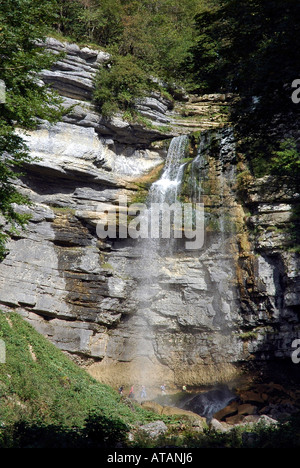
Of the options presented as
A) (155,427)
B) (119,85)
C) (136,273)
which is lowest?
(155,427)

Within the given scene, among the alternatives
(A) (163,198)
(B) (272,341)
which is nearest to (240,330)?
(B) (272,341)

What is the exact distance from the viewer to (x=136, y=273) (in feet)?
69.8

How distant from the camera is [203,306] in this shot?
67.0 feet

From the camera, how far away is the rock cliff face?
18984mm

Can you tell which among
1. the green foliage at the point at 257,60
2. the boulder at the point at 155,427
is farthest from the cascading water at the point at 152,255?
the green foliage at the point at 257,60

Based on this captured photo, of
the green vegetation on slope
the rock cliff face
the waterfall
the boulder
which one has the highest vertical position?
the waterfall

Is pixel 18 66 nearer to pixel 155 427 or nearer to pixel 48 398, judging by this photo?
pixel 48 398

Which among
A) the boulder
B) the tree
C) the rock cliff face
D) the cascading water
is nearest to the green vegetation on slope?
the boulder

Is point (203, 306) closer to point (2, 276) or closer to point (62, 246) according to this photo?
point (62, 246)

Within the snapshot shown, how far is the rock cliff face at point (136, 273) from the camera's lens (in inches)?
747

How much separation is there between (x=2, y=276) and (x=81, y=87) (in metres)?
11.7

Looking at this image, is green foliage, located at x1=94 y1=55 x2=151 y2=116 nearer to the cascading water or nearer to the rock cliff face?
the rock cliff face

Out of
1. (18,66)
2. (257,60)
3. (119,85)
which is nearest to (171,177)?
(119,85)

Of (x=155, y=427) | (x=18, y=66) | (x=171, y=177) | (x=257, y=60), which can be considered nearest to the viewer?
(x=257, y=60)
